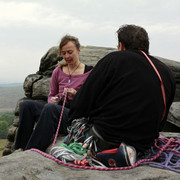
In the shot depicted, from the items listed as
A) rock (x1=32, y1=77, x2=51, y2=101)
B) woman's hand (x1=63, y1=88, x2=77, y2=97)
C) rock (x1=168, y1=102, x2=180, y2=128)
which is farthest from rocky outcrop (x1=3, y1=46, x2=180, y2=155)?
woman's hand (x1=63, y1=88, x2=77, y2=97)

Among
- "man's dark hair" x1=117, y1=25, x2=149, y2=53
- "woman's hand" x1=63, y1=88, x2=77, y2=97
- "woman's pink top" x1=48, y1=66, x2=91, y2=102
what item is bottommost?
"woman's hand" x1=63, y1=88, x2=77, y2=97

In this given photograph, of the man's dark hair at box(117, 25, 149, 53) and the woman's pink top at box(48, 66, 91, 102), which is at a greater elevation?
the man's dark hair at box(117, 25, 149, 53)

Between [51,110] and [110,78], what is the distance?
1704mm

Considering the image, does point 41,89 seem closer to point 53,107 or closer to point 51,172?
point 53,107

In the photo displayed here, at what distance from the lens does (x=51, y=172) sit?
2.74 meters

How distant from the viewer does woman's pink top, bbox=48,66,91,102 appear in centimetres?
534

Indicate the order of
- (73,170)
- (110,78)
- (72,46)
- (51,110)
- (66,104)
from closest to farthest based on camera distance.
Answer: (73,170) < (110,78) < (51,110) < (66,104) < (72,46)

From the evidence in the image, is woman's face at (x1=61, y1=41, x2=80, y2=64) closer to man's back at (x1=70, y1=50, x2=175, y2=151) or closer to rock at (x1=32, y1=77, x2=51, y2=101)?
man's back at (x1=70, y1=50, x2=175, y2=151)

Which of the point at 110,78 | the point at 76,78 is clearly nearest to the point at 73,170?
the point at 110,78

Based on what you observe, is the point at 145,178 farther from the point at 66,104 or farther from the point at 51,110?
the point at 66,104

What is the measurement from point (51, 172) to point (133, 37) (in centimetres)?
215

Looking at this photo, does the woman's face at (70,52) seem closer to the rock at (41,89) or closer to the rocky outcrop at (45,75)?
the rocky outcrop at (45,75)

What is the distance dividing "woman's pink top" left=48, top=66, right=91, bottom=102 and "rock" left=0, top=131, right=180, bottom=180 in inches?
92.5

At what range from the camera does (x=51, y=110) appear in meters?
4.44
